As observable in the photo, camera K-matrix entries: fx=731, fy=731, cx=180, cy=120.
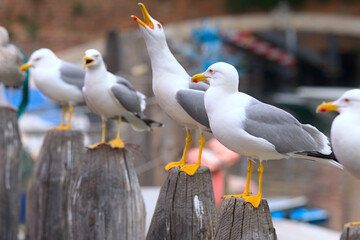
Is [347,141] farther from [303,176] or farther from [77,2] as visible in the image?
[77,2]

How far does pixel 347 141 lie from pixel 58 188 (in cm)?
185

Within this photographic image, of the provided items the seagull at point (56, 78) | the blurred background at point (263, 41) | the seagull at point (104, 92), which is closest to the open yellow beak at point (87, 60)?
the seagull at point (104, 92)

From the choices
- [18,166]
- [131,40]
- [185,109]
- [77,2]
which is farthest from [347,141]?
[77,2]

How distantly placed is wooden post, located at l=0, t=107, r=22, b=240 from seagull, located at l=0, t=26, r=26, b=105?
0.19 meters

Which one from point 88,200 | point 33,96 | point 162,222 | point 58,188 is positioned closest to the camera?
point 162,222

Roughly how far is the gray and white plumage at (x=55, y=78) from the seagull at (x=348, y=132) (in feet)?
6.23

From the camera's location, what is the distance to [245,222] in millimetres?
2279

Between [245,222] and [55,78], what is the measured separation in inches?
64.8

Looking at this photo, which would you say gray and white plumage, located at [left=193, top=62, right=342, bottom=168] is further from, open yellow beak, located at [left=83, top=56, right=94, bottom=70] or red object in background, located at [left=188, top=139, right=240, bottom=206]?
red object in background, located at [left=188, top=139, right=240, bottom=206]

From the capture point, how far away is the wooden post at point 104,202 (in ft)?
9.63

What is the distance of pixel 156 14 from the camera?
16781mm

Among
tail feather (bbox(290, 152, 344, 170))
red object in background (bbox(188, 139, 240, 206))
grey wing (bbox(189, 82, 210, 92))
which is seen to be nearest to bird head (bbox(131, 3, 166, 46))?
grey wing (bbox(189, 82, 210, 92))

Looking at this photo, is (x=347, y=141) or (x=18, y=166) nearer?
(x=347, y=141)

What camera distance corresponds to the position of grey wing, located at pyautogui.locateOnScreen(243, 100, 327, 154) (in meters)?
2.35
